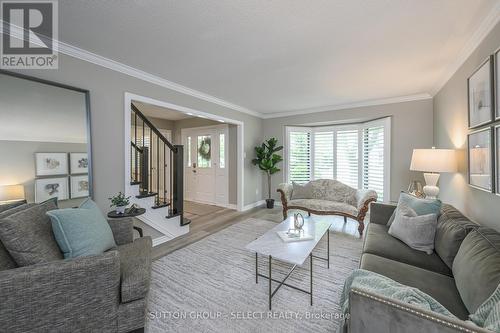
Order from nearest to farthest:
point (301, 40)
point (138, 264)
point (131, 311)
A: point (131, 311)
point (138, 264)
point (301, 40)

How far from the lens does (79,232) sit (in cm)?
153

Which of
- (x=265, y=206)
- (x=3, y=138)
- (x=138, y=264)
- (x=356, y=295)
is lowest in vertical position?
(x=265, y=206)

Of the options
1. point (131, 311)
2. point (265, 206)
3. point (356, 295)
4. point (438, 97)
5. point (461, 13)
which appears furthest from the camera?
point (265, 206)

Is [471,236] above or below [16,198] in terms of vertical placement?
below

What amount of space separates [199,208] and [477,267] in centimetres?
484

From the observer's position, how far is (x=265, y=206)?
547 centimetres

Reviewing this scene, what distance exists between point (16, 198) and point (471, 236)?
12.3ft

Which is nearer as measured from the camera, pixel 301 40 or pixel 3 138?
pixel 3 138

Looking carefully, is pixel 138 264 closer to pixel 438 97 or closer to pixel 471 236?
pixel 471 236

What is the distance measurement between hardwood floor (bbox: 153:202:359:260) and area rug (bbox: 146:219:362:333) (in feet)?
0.94

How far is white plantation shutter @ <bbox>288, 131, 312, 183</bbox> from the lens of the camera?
17.3 feet

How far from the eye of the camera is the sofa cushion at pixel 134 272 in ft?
4.51

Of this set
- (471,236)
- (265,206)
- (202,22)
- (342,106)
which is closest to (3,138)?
(202,22)

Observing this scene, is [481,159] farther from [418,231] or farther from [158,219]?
[158,219]
